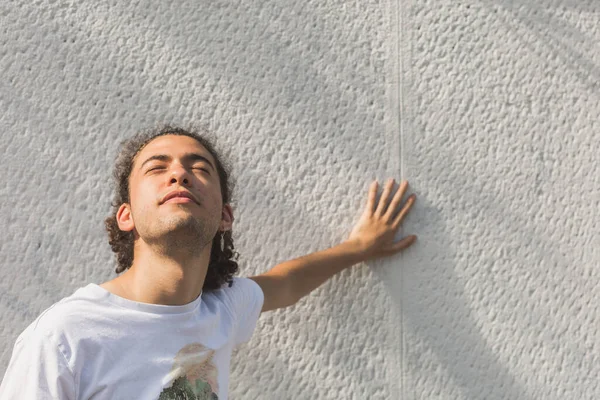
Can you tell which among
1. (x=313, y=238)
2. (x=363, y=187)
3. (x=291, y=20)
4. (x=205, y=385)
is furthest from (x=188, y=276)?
(x=291, y=20)

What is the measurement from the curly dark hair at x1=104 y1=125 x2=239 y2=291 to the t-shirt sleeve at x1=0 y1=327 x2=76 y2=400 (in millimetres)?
410

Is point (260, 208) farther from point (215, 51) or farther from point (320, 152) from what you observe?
point (215, 51)

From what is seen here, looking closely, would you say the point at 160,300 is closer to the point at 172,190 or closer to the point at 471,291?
the point at 172,190

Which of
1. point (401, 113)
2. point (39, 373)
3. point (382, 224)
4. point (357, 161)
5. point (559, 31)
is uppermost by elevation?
point (559, 31)

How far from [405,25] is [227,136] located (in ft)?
1.92

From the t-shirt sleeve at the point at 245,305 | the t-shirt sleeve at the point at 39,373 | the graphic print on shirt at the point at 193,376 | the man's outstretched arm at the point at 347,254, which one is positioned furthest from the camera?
the man's outstretched arm at the point at 347,254

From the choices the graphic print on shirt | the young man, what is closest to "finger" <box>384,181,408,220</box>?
the young man

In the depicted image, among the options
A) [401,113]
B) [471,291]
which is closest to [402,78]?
[401,113]

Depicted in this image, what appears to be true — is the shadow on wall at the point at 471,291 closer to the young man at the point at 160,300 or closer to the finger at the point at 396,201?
the finger at the point at 396,201

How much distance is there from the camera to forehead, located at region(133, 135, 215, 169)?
5.77 ft

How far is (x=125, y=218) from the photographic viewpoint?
1.80m

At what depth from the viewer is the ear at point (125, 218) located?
178 centimetres

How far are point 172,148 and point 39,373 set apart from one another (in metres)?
0.58

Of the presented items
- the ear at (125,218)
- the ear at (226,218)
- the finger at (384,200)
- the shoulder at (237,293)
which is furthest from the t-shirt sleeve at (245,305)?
the finger at (384,200)
